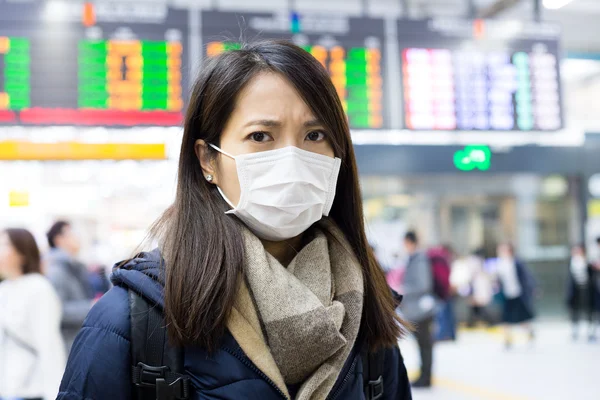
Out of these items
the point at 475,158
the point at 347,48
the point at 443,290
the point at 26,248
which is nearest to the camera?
the point at 26,248

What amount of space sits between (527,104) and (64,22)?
4635 mm

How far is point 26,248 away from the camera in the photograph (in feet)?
12.4

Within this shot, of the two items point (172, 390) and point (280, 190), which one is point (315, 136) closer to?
point (280, 190)

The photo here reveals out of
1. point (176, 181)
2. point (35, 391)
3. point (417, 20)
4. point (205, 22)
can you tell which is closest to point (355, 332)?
point (176, 181)

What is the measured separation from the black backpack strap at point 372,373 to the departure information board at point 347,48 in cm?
489

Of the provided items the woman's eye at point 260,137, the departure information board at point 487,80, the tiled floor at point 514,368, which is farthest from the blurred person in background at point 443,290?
the woman's eye at point 260,137

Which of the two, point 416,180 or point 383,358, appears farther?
point 416,180

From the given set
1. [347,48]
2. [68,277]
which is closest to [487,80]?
[347,48]

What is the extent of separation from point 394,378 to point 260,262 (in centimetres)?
51

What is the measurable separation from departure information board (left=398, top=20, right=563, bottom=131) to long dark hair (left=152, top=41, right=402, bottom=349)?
17.2 feet

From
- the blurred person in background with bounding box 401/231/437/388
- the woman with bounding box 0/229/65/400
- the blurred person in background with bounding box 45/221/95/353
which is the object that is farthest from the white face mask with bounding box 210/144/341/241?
the blurred person in background with bounding box 401/231/437/388

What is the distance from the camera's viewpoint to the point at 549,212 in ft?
37.0

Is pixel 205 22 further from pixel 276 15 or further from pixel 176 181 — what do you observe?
pixel 176 181

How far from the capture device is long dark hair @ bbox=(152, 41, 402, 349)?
1.22 m
